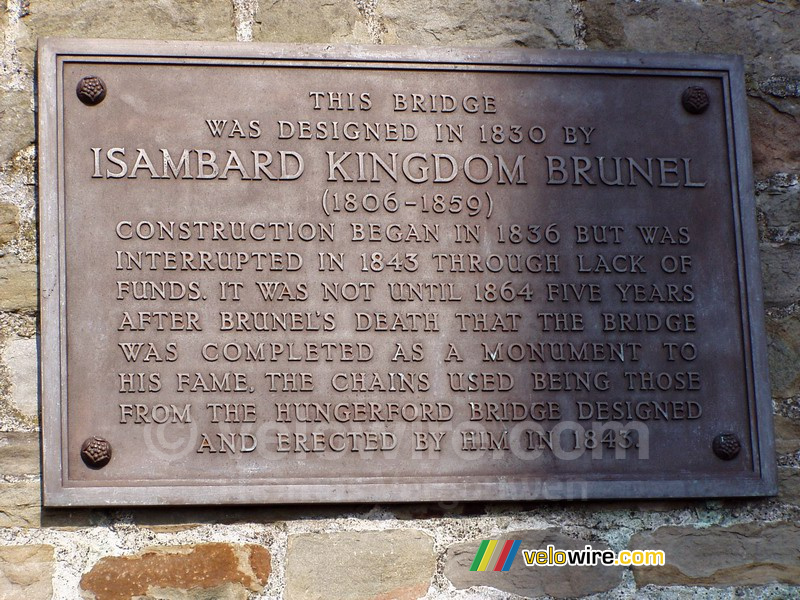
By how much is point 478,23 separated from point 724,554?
5.89 ft

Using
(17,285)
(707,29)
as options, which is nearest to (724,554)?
(707,29)

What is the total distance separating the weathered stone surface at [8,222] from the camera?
2816mm

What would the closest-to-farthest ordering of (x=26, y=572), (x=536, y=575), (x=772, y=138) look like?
1. (x=26, y=572)
2. (x=536, y=575)
3. (x=772, y=138)

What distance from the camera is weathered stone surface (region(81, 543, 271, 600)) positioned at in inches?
104

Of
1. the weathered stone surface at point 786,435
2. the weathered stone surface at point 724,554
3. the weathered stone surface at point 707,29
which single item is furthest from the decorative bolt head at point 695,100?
the weathered stone surface at point 724,554

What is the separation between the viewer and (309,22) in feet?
9.89

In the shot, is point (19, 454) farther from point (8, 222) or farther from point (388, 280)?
point (388, 280)

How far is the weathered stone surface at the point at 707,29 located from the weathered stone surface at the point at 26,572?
2.27m

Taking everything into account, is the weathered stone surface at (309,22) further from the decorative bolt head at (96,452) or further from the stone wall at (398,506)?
the decorative bolt head at (96,452)

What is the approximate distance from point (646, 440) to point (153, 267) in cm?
152

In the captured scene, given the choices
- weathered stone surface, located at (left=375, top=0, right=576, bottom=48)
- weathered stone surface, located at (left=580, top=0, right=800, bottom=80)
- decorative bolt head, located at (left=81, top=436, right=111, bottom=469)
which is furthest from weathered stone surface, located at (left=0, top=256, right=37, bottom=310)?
weathered stone surface, located at (left=580, top=0, right=800, bottom=80)

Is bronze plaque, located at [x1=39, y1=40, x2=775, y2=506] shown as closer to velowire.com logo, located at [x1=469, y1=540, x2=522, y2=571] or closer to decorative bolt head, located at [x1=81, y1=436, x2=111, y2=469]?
decorative bolt head, located at [x1=81, y1=436, x2=111, y2=469]

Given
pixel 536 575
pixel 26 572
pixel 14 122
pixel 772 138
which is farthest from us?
pixel 772 138

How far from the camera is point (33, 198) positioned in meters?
2.84
